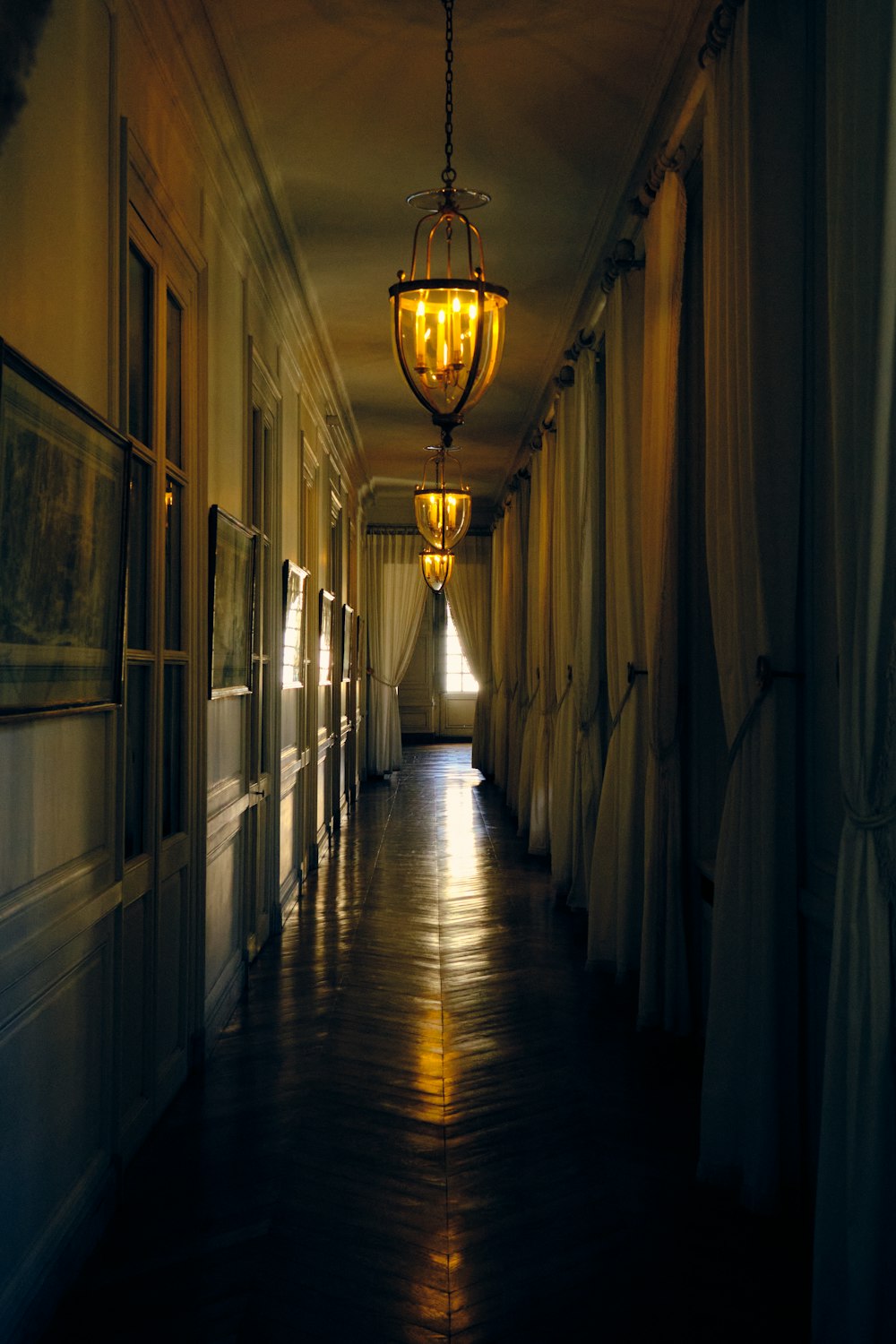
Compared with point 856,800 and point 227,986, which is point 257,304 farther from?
point 856,800

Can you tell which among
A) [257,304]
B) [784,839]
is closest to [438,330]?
[784,839]

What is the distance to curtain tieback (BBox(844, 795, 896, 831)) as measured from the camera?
1.94m

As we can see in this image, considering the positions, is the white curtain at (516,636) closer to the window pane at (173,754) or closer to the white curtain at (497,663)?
the white curtain at (497,663)

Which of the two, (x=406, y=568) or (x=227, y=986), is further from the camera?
(x=406, y=568)

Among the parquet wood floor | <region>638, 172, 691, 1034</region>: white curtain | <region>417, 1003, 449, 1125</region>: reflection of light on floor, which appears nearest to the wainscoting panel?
the parquet wood floor

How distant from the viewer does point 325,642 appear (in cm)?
830

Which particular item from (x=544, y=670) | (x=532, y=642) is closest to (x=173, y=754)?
(x=544, y=670)

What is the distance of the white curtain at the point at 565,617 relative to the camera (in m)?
6.11

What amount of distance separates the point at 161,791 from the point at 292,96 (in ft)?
8.90

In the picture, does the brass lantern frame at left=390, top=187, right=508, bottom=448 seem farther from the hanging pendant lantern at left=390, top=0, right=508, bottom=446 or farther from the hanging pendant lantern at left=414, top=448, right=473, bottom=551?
the hanging pendant lantern at left=414, top=448, right=473, bottom=551

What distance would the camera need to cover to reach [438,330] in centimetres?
297

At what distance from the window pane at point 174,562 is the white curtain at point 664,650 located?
68.8 inches

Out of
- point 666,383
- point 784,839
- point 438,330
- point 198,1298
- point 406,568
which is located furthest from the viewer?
point 406,568

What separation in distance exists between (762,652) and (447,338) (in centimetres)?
123
